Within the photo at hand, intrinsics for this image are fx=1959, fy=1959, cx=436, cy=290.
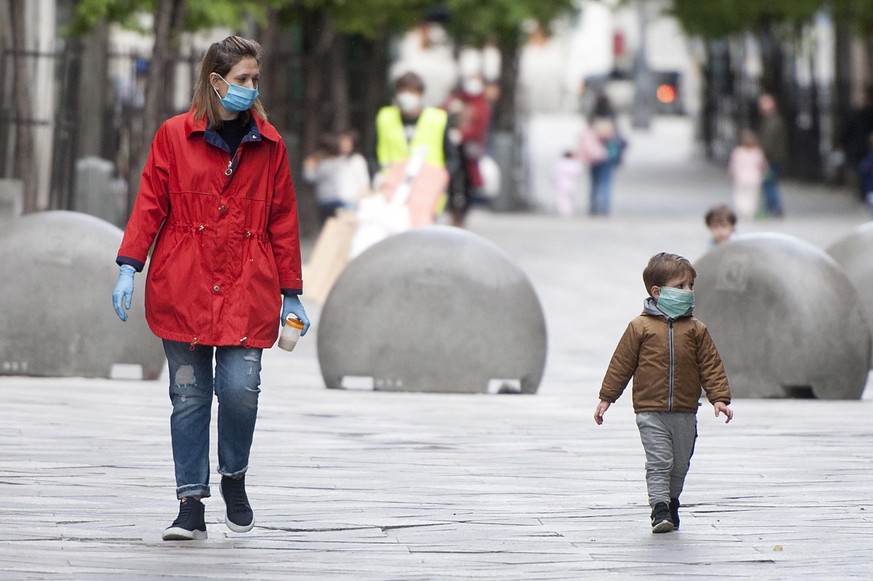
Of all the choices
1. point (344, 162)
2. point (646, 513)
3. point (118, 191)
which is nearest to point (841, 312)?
point (646, 513)

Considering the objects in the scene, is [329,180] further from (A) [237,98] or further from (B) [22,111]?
(A) [237,98]

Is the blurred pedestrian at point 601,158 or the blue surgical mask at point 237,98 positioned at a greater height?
the blue surgical mask at point 237,98

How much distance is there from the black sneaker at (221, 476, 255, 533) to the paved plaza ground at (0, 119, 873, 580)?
59 mm

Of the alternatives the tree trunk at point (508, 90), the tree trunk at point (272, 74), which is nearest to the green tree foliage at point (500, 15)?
the tree trunk at point (508, 90)

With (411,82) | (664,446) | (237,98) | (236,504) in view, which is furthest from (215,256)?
(411,82)

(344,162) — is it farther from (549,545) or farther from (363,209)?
(549,545)

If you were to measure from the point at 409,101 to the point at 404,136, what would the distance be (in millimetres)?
283

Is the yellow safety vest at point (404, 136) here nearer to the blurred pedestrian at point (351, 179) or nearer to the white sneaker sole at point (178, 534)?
the blurred pedestrian at point (351, 179)

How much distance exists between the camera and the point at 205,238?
6.37 metres

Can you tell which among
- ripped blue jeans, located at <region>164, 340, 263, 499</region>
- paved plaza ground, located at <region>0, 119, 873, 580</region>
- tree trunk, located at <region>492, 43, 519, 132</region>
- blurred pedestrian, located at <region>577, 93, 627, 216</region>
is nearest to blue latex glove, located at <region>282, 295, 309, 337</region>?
ripped blue jeans, located at <region>164, 340, 263, 499</region>

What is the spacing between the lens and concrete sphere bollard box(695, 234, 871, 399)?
10.8 metres

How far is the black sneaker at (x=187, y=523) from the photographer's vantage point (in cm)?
646

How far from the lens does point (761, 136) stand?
33.6 metres

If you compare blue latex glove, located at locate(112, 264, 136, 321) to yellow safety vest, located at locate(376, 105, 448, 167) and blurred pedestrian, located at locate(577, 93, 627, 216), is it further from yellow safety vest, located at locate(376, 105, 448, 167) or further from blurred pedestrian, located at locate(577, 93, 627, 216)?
blurred pedestrian, located at locate(577, 93, 627, 216)
